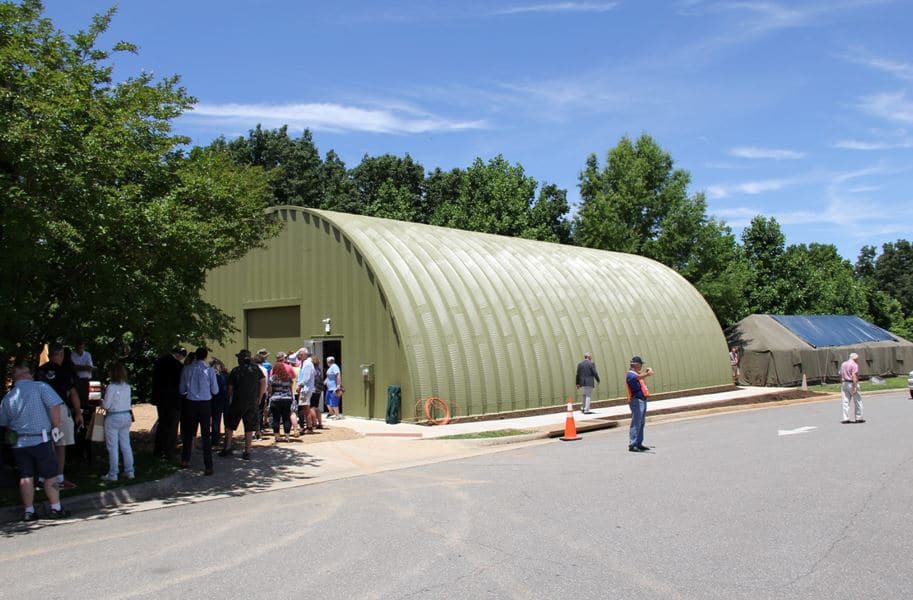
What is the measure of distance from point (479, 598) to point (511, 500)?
12.1ft

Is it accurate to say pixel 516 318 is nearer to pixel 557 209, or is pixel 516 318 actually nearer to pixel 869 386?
pixel 869 386

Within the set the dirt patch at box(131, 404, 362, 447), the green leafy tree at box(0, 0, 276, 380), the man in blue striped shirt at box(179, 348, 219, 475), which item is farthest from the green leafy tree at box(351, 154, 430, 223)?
the man in blue striped shirt at box(179, 348, 219, 475)

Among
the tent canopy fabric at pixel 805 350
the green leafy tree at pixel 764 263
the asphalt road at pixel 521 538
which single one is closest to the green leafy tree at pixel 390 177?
the green leafy tree at pixel 764 263

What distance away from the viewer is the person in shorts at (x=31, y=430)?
8289mm

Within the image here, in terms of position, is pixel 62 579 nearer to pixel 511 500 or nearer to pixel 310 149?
pixel 511 500

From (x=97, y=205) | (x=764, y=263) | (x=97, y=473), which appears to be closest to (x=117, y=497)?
(x=97, y=473)

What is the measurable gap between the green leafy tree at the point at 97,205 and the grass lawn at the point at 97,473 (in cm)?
190

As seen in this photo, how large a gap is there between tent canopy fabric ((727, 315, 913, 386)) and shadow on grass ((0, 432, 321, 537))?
26.0m

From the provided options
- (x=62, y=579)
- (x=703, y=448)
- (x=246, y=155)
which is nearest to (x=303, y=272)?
(x=703, y=448)

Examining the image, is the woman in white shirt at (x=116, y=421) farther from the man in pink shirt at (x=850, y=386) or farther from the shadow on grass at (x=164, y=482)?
the man in pink shirt at (x=850, y=386)

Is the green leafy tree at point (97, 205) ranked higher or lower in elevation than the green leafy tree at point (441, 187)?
lower

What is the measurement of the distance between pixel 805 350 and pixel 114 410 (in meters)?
31.3

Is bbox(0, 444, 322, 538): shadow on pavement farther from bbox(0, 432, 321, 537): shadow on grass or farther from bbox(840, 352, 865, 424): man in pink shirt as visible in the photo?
bbox(840, 352, 865, 424): man in pink shirt

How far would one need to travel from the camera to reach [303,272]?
21250 millimetres
